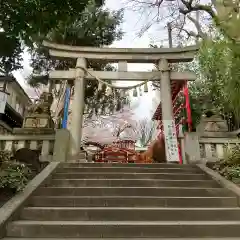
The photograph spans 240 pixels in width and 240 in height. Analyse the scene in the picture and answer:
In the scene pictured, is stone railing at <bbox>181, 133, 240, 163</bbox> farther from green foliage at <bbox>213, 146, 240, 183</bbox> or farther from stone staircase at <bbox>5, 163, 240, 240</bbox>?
stone staircase at <bbox>5, 163, 240, 240</bbox>

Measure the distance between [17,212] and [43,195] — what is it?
3.35ft

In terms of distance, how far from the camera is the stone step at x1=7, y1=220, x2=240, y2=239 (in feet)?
14.0

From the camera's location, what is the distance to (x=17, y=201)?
4.88 metres

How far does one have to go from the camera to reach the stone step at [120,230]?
168 inches

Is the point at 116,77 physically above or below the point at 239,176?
above

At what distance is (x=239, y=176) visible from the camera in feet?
21.1

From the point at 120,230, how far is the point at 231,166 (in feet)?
12.3

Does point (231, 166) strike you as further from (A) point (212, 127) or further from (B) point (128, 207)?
(B) point (128, 207)

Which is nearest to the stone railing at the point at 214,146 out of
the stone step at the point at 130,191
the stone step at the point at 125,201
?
the stone step at the point at 130,191

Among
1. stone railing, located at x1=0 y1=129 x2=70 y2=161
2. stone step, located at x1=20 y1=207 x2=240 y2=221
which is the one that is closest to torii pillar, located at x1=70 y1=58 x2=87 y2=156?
stone railing, located at x1=0 y1=129 x2=70 y2=161

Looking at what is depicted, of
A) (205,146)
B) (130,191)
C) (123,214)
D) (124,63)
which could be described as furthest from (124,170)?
(124,63)

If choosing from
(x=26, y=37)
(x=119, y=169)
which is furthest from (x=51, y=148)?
(x=26, y=37)

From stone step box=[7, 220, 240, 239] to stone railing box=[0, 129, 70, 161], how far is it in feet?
13.7

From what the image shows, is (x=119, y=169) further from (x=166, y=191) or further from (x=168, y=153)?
(x=168, y=153)
